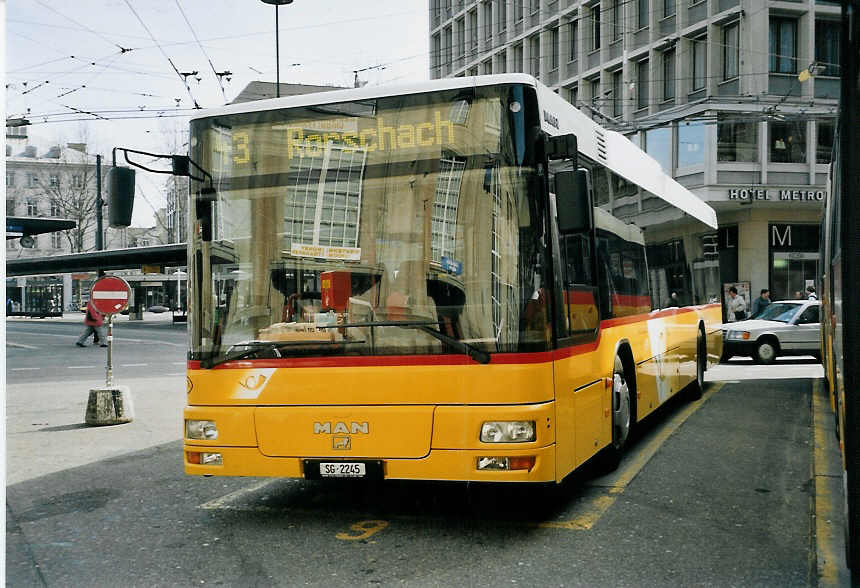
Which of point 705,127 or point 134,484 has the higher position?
point 705,127

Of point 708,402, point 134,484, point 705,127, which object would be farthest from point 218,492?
point 705,127

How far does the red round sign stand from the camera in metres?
11.5

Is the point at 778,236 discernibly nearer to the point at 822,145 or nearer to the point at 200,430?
the point at 822,145

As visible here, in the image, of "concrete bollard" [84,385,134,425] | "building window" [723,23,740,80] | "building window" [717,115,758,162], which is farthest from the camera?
"building window" [717,115,758,162]

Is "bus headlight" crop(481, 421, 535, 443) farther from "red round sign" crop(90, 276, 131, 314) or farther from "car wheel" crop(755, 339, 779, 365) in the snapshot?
"car wheel" crop(755, 339, 779, 365)

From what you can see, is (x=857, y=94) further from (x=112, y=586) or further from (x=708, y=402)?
(x=708, y=402)

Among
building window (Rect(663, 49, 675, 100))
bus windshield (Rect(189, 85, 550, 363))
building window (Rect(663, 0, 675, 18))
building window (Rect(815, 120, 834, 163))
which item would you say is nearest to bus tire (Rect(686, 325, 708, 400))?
bus windshield (Rect(189, 85, 550, 363))

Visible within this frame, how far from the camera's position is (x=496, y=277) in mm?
5469

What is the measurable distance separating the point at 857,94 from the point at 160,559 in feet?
14.3

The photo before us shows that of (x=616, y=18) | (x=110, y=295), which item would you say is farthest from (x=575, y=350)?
(x=616, y=18)

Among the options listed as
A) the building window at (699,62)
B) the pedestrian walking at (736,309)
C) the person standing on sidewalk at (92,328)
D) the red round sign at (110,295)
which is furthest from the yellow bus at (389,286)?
the building window at (699,62)

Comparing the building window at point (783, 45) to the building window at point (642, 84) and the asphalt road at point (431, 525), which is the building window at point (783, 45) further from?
the asphalt road at point (431, 525)

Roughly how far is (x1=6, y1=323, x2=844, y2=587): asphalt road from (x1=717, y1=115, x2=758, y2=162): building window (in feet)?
85.0

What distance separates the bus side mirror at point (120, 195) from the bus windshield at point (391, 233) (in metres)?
0.68
